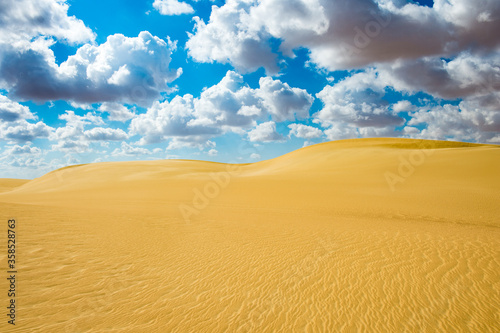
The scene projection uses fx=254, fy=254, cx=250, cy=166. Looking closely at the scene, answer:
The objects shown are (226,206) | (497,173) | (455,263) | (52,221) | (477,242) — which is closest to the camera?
(455,263)

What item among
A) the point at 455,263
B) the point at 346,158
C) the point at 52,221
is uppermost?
the point at 346,158

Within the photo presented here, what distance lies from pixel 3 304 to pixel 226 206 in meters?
10.5

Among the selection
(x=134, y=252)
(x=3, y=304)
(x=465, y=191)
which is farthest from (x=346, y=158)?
(x=3, y=304)

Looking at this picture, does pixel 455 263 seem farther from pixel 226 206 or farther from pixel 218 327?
pixel 226 206

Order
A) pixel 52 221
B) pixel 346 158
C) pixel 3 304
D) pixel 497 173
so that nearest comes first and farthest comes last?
pixel 3 304 → pixel 52 221 → pixel 497 173 → pixel 346 158

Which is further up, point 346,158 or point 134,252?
point 346,158

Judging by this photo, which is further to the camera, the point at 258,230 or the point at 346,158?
the point at 346,158

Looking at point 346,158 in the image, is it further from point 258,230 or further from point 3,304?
point 3,304

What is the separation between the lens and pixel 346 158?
1241 inches

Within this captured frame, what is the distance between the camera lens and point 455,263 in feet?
19.2

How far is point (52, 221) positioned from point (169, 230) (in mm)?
3835

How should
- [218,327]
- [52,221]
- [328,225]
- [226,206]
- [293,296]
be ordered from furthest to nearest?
[226,206]
[328,225]
[52,221]
[293,296]
[218,327]

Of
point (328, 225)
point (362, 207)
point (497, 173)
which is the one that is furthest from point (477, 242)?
point (497, 173)

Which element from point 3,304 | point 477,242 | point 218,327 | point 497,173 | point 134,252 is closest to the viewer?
point 218,327
